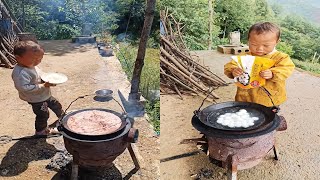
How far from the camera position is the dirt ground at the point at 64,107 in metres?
2.12

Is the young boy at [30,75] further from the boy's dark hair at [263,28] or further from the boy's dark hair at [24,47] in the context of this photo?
the boy's dark hair at [263,28]

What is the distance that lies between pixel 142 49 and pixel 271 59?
128 centimetres

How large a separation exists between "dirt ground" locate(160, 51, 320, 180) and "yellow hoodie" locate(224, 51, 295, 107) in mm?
481

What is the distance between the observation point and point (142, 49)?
2.76m

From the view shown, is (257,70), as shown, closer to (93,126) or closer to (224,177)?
(224,177)

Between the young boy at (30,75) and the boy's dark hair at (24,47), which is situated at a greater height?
the boy's dark hair at (24,47)

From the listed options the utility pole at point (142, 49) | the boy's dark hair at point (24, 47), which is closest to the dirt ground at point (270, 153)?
the utility pole at point (142, 49)

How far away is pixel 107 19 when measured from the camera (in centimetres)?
328

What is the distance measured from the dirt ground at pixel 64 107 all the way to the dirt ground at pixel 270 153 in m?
0.14

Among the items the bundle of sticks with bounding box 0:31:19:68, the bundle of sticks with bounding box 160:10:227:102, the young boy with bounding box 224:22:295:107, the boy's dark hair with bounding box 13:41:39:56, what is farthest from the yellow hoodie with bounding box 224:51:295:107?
the bundle of sticks with bounding box 0:31:19:68

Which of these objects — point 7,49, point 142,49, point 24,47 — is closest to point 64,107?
point 142,49

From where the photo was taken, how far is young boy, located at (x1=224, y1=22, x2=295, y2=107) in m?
1.64

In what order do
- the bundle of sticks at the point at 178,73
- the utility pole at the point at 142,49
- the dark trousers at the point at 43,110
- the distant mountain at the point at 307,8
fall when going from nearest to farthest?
1. the dark trousers at the point at 43,110
2. the utility pole at the point at 142,49
3. the distant mountain at the point at 307,8
4. the bundle of sticks at the point at 178,73

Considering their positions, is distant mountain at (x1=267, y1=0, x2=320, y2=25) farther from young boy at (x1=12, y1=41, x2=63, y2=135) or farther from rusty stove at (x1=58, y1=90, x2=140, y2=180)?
young boy at (x1=12, y1=41, x2=63, y2=135)
